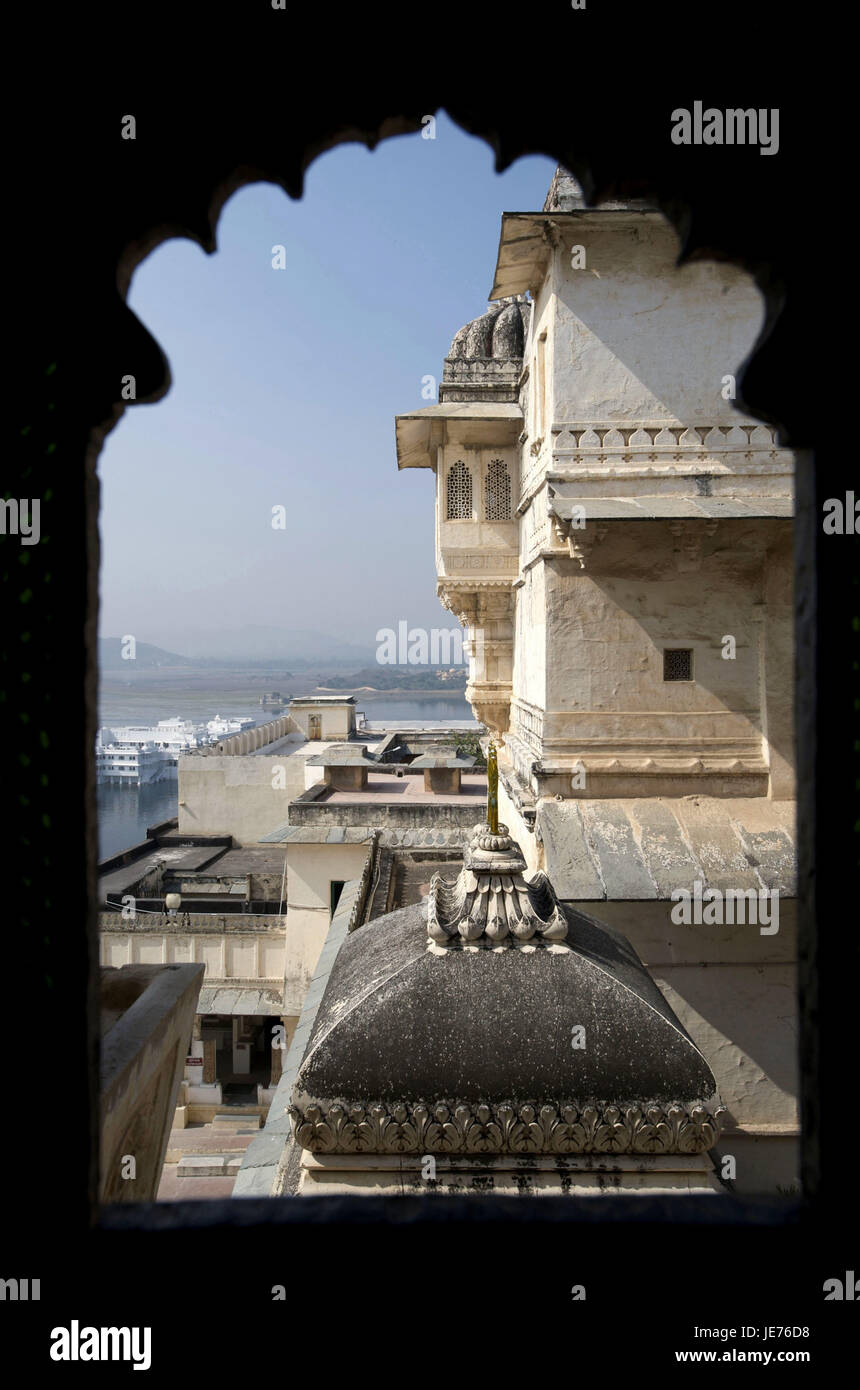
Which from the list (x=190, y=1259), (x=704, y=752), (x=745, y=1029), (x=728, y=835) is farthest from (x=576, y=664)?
(x=190, y=1259)

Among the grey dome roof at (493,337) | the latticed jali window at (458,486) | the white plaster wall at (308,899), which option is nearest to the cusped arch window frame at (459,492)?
the latticed jali window at (458,486)

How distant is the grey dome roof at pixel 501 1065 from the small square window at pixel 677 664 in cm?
559

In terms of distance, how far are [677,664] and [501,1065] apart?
256 inches

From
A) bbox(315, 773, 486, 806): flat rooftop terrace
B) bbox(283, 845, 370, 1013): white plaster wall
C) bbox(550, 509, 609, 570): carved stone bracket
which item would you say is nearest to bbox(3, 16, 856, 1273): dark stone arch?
bbox(550, 509, 609, 570): carved stone bracket

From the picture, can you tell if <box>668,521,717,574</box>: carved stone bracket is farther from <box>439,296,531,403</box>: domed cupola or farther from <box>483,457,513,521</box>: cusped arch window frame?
<box>439,296,531,403</box>: domed cupola

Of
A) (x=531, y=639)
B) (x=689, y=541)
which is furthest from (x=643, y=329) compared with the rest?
(x=531, y=639)

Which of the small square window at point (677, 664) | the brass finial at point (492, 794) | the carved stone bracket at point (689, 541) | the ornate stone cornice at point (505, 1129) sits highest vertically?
the carved stone bracket at point (689, 541)

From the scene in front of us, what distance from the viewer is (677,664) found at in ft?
32.6

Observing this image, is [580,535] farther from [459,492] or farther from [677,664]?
[459,492]

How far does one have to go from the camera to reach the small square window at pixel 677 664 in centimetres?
988

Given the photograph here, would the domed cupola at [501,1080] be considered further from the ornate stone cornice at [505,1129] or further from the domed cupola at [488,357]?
the domed cupola at [488,357]

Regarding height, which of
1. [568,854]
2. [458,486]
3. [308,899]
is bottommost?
[308,899]

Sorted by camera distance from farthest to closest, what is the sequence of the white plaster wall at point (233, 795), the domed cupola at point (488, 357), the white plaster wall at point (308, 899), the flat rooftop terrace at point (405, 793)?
the white plaster wall at point (233, 795), the flat rooftop terrace at point (405, 793), the white plaster wall at point (308, 899), the domed cupola at point (488, 357)
